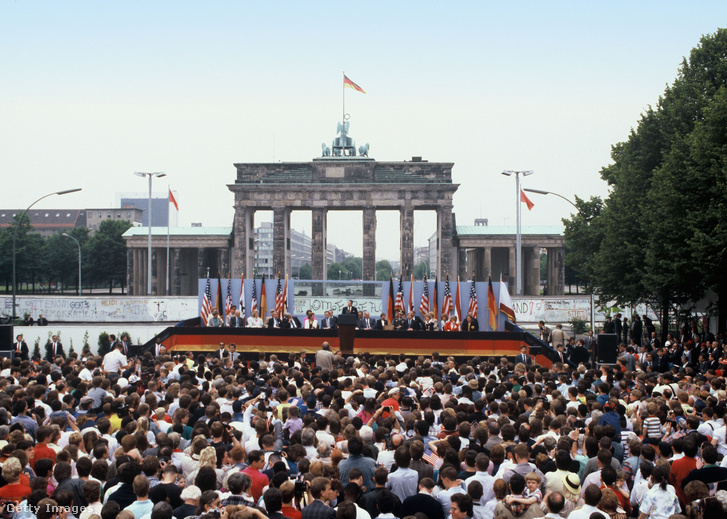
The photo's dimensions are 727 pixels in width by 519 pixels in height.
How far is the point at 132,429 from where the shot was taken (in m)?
10.4

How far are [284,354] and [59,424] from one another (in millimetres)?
16040

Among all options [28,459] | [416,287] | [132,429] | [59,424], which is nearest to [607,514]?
[132,429]

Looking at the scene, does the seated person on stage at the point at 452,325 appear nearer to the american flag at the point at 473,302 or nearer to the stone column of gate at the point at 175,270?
the american flag at the point at 473,302

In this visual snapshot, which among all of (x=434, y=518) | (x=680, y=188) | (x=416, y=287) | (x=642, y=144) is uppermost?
(x=642, y=144)

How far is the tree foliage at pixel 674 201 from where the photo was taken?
25.8 metres

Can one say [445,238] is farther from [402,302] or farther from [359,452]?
[359,452]

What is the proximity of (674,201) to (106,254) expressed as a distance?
75.6m

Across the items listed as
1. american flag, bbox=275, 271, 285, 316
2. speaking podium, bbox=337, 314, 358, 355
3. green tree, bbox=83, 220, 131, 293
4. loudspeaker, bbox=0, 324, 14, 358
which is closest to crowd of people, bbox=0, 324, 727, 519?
loudspeaker, bbox=0, 324, 14, 358

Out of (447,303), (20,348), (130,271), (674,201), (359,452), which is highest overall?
(674,201)

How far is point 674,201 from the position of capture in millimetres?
27391

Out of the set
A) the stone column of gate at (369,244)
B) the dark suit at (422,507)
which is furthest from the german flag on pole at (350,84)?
the dark suit at (422,507)

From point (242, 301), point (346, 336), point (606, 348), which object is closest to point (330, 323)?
point (346, 336)

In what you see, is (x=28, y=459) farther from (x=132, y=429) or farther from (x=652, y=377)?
(x=652, y=377)

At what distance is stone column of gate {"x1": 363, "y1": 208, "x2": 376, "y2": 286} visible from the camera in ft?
215
